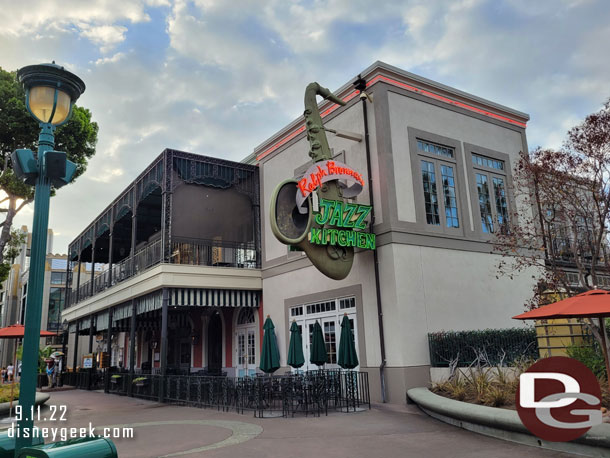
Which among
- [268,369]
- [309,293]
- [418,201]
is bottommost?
[268,369]

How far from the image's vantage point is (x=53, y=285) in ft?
181

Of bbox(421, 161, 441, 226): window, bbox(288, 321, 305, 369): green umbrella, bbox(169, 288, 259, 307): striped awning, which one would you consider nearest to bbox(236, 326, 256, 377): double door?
bbox(169, 288, 259, 307): striped awning

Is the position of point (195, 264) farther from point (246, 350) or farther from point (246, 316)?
point (246, 350)

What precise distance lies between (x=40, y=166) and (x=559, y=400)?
297 inches

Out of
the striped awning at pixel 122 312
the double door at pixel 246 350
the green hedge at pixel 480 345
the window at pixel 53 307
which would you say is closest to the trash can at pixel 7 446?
the green hedge at pixel 480 345

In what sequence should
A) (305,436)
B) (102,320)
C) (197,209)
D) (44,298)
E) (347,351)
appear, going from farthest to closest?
(44,298) < (102,320) < (197,209) < (347,351) < (305,436)

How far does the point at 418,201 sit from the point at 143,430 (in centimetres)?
890

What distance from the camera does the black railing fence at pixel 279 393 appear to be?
11234 millimetres

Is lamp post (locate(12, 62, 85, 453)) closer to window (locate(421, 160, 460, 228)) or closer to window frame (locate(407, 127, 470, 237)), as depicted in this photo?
window frame (locate(407, 127, 470, 237))

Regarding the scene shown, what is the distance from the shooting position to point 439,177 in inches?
577

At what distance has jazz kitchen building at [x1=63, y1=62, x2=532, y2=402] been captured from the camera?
12.7 m

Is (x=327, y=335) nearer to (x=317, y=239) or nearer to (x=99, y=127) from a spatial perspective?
(x=317, y=239)

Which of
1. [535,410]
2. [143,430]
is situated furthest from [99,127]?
[535,410]

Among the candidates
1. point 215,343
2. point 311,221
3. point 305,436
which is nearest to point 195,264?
point 215,343
